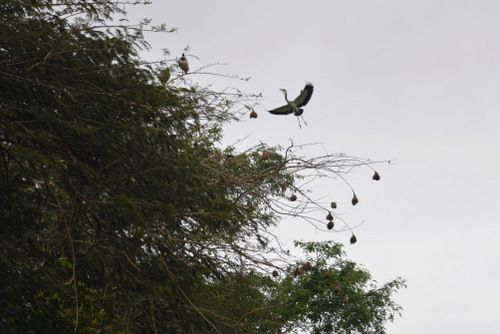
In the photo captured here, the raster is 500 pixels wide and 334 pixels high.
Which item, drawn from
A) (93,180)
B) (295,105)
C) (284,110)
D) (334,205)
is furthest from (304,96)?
(93,180)

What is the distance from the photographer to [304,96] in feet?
24.0

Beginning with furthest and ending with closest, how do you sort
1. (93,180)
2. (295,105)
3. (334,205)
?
(295,105) → (334,205) → (93,180)

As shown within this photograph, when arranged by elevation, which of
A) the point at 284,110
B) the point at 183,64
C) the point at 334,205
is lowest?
the point at 334,205

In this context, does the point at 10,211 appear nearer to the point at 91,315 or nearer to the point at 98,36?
the point at 91,315

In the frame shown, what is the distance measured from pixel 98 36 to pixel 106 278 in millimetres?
2273

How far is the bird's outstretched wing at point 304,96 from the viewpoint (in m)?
7.28

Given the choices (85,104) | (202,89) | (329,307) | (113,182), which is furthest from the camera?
(329,307)

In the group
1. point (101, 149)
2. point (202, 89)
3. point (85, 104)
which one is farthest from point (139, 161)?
point (202, 89)

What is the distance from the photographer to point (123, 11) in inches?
236

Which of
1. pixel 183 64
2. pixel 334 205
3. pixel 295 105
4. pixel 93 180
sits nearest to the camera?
pixel 93 180

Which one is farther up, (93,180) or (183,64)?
(183,64)

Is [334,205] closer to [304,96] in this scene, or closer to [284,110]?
[284,110]

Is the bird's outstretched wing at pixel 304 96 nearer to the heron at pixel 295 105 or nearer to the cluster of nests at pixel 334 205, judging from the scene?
the heron at pixel 295 105

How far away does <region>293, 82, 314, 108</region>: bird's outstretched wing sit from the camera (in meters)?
7.28
